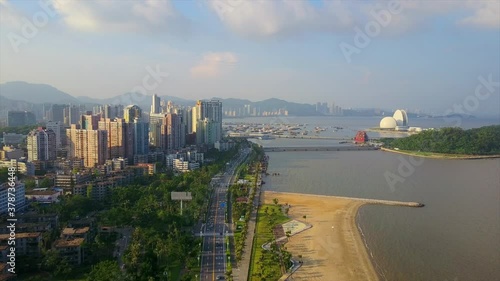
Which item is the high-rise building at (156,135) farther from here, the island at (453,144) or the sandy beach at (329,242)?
the island at (453,144)

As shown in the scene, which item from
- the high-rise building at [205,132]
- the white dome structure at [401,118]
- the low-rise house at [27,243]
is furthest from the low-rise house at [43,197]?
the white dome structure at [401,118]

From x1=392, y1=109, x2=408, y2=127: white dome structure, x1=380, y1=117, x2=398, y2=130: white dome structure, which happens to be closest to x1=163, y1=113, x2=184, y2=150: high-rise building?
x1=380, y1=117, x2=398, y2=130: white dome structure

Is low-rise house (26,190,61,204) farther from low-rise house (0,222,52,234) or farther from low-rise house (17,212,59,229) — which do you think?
low-rise house (0,222,52,234)

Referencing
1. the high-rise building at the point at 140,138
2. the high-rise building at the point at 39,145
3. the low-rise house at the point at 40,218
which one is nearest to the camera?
the low-rise house at the point at 40,218

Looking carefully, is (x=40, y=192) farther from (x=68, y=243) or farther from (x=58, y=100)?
(x=58, y=100)

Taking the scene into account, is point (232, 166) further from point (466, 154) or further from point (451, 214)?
point (466, 154)

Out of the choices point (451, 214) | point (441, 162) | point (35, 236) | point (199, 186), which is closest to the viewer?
point (35, 236)

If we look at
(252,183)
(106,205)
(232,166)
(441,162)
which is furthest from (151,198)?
(441,162)
